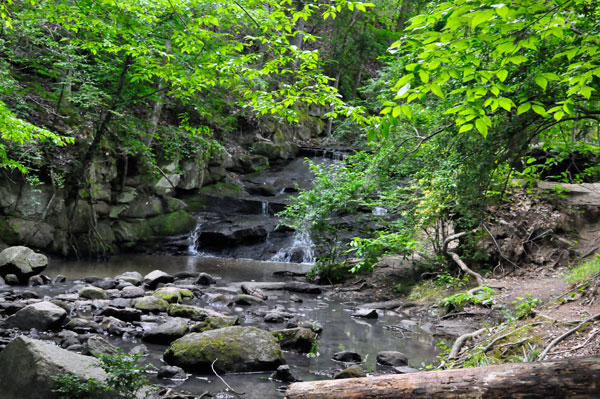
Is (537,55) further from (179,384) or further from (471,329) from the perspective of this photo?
(179,384)

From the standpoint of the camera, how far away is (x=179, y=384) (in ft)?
17.7

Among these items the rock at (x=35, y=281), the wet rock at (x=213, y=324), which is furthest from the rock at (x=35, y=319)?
the rock at (x=35, y=281)

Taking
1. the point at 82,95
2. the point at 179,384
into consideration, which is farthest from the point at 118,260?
the point at 179,384

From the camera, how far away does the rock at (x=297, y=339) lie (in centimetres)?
713

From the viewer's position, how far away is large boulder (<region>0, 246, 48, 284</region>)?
10484 mm

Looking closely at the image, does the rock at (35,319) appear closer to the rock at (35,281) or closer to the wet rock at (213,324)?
the wet rock at (213,324)

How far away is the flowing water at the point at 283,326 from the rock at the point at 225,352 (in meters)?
0.15

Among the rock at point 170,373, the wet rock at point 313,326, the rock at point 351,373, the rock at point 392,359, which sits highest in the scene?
the rock at point 170,373

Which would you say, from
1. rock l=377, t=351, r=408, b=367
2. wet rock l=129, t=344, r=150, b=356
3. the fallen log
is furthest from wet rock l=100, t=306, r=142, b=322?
the fallen log

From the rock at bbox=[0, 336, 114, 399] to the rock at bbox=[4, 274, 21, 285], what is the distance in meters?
7.05

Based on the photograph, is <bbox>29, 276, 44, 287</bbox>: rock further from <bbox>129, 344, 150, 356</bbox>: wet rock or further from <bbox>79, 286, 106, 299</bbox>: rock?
<bbox>129, 344, 150, 356</bbox>: wet rock

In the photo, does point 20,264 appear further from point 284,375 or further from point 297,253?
point 297,253

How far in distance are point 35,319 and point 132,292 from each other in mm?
3115

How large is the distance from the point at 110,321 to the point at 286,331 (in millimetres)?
2900
